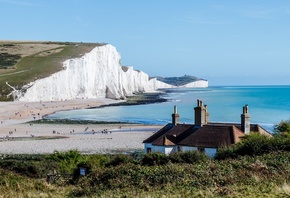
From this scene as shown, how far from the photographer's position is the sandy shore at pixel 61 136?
37.8 metres

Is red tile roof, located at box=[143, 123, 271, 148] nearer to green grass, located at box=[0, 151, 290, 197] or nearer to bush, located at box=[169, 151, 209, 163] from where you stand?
bush, located at box=[169, 151, 209, 163]

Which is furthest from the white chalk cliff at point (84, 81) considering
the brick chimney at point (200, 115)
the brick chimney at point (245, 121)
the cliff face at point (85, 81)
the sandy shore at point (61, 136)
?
the brick chimney at point (245, 121)

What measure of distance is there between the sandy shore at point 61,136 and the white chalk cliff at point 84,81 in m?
18.2

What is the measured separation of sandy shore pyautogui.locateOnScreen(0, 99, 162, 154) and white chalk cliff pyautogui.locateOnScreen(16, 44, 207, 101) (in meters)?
18.2

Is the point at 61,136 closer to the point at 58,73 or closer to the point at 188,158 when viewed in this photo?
the point at 188,158

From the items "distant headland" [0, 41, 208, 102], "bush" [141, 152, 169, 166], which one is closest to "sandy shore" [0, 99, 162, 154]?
"distant headland" [0, 41, 208, 102]

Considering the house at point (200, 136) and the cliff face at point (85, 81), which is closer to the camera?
the house at point (200, 136)

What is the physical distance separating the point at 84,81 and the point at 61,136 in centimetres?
6110

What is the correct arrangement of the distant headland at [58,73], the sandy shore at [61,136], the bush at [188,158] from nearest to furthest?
the bush at [188,158] < the sandy shore at [61,136] < the distant headland at [58,73]

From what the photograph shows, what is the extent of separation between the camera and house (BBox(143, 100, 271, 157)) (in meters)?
19.8

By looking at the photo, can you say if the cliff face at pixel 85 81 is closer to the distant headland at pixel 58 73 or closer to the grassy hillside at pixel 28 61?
the distant headland at pixel 58 73

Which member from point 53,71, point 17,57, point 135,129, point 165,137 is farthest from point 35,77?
point 165,137

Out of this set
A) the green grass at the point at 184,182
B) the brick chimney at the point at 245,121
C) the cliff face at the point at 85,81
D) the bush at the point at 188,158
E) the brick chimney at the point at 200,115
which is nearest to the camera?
the green grass at the point at 184,182

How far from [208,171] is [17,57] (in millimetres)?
115985
